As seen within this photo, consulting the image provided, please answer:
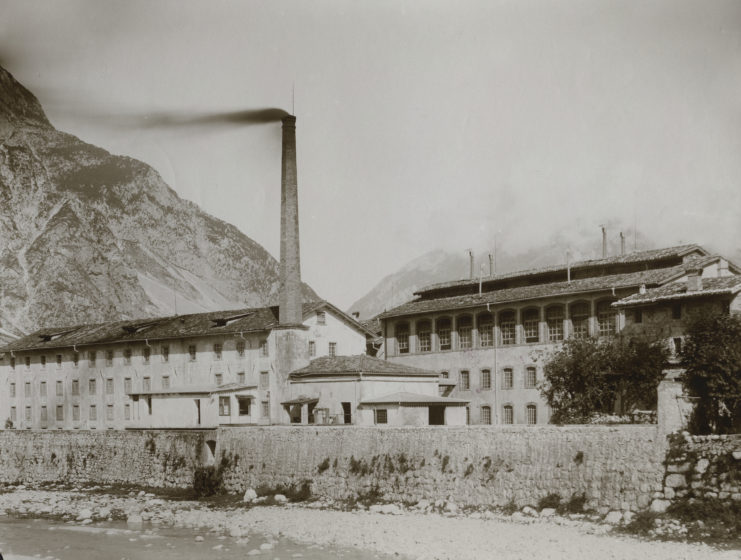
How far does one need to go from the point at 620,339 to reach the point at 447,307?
15549 mm

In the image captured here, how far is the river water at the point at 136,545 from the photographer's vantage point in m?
29.6

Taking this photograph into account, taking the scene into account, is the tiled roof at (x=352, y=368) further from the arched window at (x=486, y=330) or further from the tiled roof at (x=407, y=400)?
the arched window at (x=486, y=330)

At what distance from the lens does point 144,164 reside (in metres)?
170

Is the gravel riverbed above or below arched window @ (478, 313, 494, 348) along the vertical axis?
below

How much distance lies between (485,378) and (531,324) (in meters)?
4.43

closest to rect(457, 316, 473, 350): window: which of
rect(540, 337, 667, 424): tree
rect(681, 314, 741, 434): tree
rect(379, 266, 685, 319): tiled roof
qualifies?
rect(379, 266, 685, 319): tiled roof

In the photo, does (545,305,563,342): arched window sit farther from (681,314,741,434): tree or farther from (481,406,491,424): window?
(681,314,741,434): tree

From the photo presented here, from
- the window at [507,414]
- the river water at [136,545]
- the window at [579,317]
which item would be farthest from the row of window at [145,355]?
the river water at [136,545]

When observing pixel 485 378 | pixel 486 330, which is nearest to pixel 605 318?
pixel 486 330

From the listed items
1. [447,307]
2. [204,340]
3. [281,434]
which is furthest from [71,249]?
Answer: [281,434]

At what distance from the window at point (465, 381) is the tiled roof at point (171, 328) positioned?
27.3 ft

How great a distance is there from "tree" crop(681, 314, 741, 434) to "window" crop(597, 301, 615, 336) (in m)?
13.3

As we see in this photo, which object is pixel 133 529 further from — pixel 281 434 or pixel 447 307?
pixel 447 307

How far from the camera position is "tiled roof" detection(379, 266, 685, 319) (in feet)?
157
